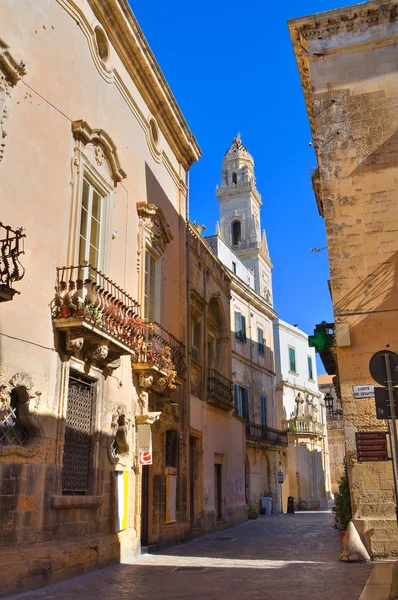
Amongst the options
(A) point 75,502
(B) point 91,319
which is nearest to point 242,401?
(A) point 75,502

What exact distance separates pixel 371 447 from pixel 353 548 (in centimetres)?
167

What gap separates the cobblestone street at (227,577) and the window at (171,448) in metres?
1.96

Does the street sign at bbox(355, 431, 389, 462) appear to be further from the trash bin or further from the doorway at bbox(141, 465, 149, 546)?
the trash bin

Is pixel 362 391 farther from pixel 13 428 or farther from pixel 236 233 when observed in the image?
pixel 236 233

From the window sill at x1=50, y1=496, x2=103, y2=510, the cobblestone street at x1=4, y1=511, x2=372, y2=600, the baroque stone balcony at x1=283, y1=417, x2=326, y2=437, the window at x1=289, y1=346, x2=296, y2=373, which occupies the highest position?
the window at x1=289, y1=346, x2=296, y2=373

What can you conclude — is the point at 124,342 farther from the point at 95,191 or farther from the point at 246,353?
the point at 246,353

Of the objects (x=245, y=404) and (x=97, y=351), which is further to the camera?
(x=245, y=404)

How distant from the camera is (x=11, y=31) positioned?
29.9 feet

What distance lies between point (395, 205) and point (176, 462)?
25.8ft

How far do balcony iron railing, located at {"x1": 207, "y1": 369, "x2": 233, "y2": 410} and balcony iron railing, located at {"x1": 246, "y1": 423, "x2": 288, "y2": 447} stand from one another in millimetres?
9068

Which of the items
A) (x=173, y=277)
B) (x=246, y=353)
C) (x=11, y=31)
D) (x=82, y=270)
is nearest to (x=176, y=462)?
(x=173, y=277)

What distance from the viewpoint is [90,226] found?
36.8ft

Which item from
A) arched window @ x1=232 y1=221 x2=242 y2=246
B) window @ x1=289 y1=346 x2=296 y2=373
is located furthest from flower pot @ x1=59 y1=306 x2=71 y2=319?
arched window @ x1=232 y1=221 x2=242 y2=246

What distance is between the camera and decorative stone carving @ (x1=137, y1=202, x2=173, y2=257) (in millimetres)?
13680
